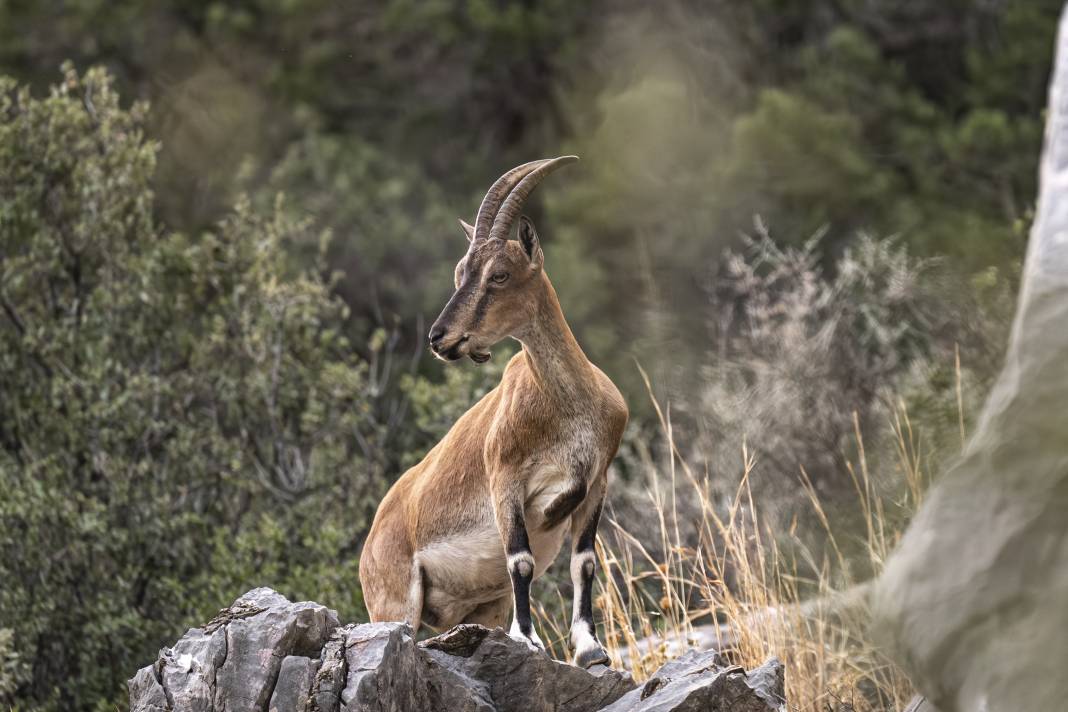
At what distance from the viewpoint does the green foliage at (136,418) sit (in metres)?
9.77

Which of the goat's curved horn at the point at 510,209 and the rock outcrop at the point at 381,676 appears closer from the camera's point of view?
the rock outcrop at the point at 381,676

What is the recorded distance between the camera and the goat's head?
575 cm

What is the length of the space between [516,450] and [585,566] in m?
0.53

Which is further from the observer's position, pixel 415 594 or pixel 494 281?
pixel 415 594

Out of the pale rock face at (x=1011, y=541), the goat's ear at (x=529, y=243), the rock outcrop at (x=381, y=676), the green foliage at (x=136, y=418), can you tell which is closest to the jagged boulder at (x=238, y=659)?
the rock outcrop at (x=381, y=676)

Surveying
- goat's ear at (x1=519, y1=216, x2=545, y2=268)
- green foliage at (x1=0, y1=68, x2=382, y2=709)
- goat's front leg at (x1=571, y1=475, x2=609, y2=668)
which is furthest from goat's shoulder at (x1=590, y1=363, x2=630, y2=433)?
green foliage at (x1=0, y1=68, x2=382, y2=709)

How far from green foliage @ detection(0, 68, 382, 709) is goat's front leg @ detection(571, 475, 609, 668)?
3.81 m

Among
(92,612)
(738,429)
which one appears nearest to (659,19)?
(738,429)

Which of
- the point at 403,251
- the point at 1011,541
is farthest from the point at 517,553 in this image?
the point at 403,251

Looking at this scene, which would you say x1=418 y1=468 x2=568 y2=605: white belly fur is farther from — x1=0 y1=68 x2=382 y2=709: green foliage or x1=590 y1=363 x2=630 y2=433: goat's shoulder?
x1=0 y1=68 x2=382 y2=709: green foliage

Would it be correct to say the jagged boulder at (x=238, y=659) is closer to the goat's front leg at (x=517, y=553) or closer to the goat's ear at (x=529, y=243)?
the goat's front leg at (x=517, y=553)

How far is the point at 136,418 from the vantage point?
416 inches

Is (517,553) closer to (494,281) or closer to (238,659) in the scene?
(494,281)

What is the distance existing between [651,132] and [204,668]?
16778 millimetres
